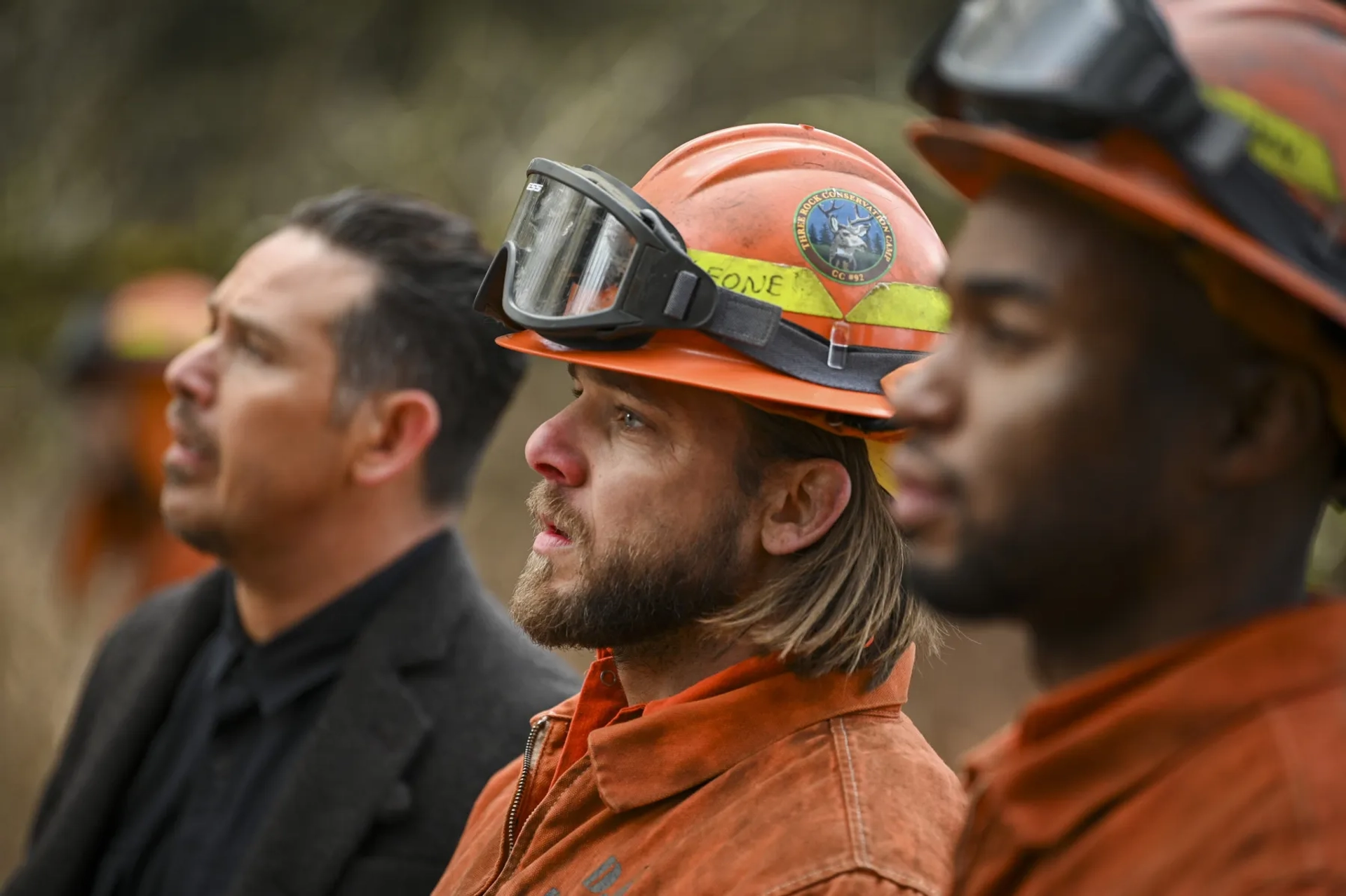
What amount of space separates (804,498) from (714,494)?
16 cm

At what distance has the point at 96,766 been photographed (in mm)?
4008

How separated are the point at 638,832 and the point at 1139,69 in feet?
4.48

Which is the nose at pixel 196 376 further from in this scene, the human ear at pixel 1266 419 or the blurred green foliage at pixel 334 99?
the blurred green foliage at pixel 334 99

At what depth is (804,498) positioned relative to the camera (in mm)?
2602

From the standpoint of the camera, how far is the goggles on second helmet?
2.49 meters

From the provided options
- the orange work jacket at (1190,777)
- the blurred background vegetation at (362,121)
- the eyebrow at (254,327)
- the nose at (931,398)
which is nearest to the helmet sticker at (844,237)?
the nose at (931,398)

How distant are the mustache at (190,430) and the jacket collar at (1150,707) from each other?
284 centimetres

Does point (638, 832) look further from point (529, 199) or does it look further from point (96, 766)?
point (96, 766)

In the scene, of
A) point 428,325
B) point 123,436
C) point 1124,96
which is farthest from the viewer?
point 123,436

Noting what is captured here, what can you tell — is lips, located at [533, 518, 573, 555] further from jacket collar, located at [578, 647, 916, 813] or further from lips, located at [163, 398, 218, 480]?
lips, located at [163, 398, 218, 480]

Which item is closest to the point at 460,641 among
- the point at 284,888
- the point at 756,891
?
the point at 284,888

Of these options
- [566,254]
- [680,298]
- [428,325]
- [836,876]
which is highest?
[428,325]

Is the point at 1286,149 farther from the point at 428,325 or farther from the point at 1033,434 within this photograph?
the point at 428,325

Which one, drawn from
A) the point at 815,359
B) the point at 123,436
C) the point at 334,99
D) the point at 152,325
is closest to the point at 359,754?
the point at 815,359
